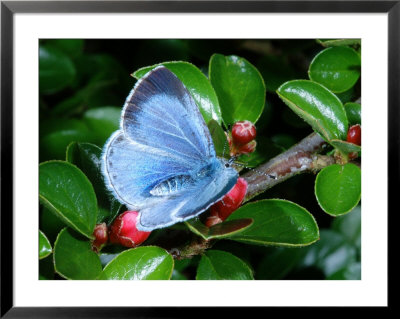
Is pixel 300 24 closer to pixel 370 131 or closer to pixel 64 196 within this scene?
pixel 370 131

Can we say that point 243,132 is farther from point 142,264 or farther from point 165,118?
point 142,264

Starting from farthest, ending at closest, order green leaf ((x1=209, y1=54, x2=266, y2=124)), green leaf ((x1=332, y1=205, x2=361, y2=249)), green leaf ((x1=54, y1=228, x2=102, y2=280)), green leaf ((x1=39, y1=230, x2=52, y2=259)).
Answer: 1. green leaf ((x1=332, y1=205, x2=361, y2=249))
2. green leaf ((x1=209, y1=54, x2=266, y2=124))
3. green leaf ((x1=39, y1=230, x2=52, y2=259))
4. green leaf ((x1=54, y1=228, x2=102, y2=280))

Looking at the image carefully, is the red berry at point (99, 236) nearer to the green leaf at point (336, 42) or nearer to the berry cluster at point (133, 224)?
the berry cluster at point (133, 224)

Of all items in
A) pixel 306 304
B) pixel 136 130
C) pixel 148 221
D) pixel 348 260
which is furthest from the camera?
pixel 348 260

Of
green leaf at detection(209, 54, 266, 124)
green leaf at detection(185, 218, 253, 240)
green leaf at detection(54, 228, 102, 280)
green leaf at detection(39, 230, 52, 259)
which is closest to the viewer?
green leaf at detection(185, 218, 253, 240)

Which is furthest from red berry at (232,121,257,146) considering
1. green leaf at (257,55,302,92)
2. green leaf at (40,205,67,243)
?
green leaf at (40,205,67,243)

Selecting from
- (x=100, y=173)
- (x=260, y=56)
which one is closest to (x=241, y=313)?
(x=100, y=173)

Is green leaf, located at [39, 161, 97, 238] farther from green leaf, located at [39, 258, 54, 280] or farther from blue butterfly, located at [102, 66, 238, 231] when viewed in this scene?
green leaf, located at [39, 258, 54, 280]
